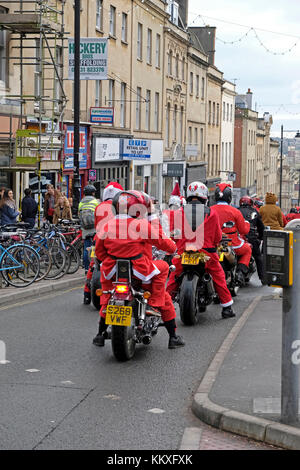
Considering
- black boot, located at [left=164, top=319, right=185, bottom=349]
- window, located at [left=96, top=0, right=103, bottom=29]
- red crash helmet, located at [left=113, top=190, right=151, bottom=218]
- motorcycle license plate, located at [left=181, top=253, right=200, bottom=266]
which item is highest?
window, located at [left=96, top=0, right=103, bottom=29]

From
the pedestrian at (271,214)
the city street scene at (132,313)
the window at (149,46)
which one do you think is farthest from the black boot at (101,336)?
the window at (149,46)

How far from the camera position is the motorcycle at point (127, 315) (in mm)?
8203

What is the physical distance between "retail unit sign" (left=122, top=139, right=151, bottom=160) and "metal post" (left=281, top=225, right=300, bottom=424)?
27738 mm

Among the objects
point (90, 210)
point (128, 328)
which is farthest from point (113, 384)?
point (90, 210)

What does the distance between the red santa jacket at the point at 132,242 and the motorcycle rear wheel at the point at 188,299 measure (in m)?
1.98

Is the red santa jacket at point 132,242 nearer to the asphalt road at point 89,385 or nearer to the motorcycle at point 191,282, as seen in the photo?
the asphalt road at point 89,385

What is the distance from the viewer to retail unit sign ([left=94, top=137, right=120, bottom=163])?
32.5 meters

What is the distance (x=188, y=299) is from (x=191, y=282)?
0.76ft

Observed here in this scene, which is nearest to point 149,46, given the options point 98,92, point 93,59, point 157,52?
point 157,52

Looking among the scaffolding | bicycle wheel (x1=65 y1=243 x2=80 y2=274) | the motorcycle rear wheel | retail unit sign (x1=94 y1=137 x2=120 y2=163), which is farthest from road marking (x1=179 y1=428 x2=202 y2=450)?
retail unit sign (x1=94 y1=137 x2=120 y2=163)

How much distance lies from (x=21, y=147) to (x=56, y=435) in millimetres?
16403

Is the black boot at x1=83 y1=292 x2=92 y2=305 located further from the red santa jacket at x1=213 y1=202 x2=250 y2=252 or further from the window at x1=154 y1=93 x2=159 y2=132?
the window at x1=154 y1=93 x2=159 y2=132

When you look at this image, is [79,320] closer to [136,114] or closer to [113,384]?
[113,384]
